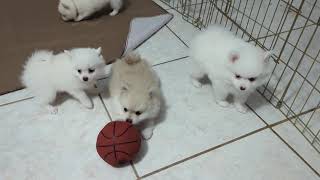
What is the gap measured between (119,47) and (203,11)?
2.83 feet

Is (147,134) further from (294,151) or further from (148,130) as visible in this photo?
(294,151)

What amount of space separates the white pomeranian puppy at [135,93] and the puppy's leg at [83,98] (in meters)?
0.17

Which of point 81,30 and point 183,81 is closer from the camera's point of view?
point 183,81

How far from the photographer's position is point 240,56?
1502 millimetres

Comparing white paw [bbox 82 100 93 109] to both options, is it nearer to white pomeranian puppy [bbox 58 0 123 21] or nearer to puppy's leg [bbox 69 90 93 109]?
puppy's leg [bbox 69 90 93 109]

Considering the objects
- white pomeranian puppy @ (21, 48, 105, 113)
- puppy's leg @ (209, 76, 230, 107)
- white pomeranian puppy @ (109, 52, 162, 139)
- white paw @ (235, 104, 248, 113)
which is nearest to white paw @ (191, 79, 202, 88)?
puppy's leg @ (209, 76, 230, 107)

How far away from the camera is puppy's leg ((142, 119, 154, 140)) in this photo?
158 cm

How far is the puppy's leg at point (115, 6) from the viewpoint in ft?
7.51

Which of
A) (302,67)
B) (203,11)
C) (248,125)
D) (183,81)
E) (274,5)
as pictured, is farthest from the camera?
(274,5)

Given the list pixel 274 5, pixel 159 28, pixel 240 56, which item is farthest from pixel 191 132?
pixel 274 5

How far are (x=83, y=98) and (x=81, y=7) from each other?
2.74ft

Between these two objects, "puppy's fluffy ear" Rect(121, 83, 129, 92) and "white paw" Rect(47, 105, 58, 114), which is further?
"white paw" Rect(47, 105, 58, 114)

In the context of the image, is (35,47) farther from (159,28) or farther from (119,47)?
(159,28)

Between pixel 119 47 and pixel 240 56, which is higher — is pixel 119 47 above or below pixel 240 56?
below
